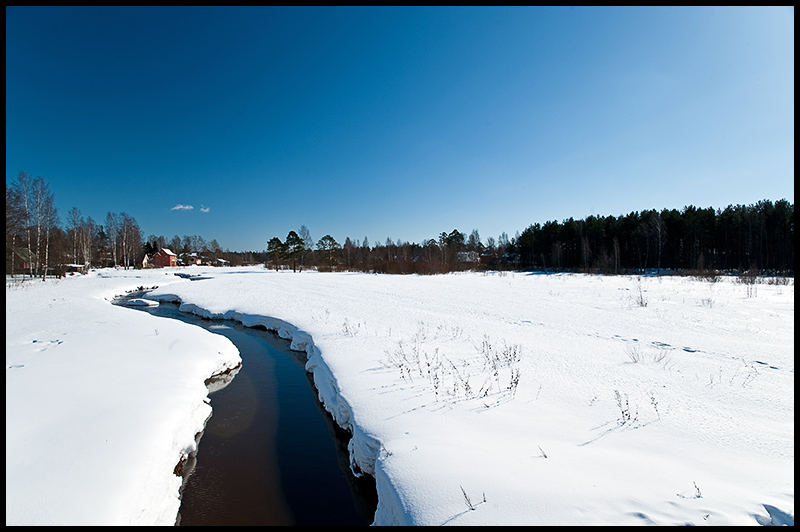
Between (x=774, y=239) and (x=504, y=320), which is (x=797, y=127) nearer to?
(x=504, y=320)

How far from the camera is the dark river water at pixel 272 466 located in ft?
12.4

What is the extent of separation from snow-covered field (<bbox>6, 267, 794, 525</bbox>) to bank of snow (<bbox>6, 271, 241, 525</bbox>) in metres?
0.02

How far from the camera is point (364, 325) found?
10.2 m

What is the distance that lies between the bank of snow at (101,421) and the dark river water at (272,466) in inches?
13.4

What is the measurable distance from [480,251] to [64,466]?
89.4 meters

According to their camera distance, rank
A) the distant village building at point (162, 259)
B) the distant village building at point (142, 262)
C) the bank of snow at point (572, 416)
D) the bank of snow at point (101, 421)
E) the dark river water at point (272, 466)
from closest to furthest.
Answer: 1. the bank of snow at point (572, 416)
2. the bank of snow at point (101, 421)
3. the dark river water at point (272, 466)
4. the distant village building at point (142, 262)
5. the distant village building at point (162, 259)

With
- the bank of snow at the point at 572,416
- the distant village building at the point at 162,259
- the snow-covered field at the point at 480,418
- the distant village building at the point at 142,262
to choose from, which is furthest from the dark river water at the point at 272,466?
the distant village building at the point at 162,259

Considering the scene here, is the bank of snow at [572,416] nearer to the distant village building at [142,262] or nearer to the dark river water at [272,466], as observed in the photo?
the dark river water at [272,466]

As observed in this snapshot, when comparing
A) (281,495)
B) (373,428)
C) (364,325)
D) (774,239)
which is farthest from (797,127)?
(774,239)

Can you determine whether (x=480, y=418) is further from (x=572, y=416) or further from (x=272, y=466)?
(x=272, y=466)

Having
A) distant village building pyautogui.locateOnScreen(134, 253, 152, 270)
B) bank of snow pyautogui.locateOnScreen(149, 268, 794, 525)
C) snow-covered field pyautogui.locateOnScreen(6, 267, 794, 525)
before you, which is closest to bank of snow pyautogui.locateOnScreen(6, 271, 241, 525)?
snow-covered field pyautogui.locateOnScreen(6, 267, 794, 525)

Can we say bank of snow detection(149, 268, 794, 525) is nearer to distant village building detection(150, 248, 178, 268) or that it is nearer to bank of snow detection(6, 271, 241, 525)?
bank of snow detection(6, 271, 241, 525)

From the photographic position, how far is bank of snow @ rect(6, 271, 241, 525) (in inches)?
123

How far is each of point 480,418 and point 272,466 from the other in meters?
3.04
